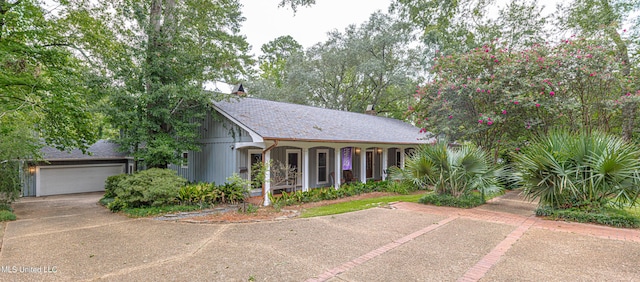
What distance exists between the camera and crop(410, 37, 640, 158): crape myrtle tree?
30.6 feet

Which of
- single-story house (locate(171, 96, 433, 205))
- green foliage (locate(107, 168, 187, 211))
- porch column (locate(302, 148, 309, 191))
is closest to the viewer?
green foliage (locate(107, 168, 187, 211))

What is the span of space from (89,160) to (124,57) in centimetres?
980

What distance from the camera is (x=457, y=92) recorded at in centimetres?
1026

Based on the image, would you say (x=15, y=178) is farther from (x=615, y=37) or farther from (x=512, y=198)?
(x=615, y=37)

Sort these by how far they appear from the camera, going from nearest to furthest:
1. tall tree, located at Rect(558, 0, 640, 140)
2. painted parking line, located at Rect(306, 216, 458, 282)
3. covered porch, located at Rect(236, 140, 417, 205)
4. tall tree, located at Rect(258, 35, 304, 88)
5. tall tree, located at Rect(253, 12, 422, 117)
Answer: painted parking line, located at Rect(306, 216, 458, 282)
covered porch, located at Rect(236, 140, 417, 205)
tall tree, located at Rect(558, 0, 640, 140)
tall tree, located at Rect(253, 12, 422, 117)
tall tree, located at Rect(258, 35, 304, 88)

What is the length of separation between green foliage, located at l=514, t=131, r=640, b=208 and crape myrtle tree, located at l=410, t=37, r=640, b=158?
106 inches

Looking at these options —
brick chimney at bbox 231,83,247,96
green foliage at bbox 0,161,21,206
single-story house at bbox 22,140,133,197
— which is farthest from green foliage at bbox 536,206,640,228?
single-story house at bbox 22,140,133,197

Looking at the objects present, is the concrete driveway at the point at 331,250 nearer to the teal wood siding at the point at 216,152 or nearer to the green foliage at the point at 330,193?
the green foliage at the point at 330,193

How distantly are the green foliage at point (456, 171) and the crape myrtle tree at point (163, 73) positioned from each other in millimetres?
7522

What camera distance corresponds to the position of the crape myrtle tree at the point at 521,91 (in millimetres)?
9336

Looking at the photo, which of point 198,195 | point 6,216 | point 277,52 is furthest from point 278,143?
point 277,52

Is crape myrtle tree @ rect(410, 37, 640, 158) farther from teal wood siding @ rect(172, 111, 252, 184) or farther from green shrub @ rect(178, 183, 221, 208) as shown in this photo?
green shrub @ rect(178, 183, 221, 208)

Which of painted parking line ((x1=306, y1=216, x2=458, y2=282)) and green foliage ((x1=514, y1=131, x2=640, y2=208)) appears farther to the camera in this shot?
green foliage ((x1=514, y1=131, x2=640, y2=208))

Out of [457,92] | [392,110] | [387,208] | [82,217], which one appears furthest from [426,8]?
[392,110]
